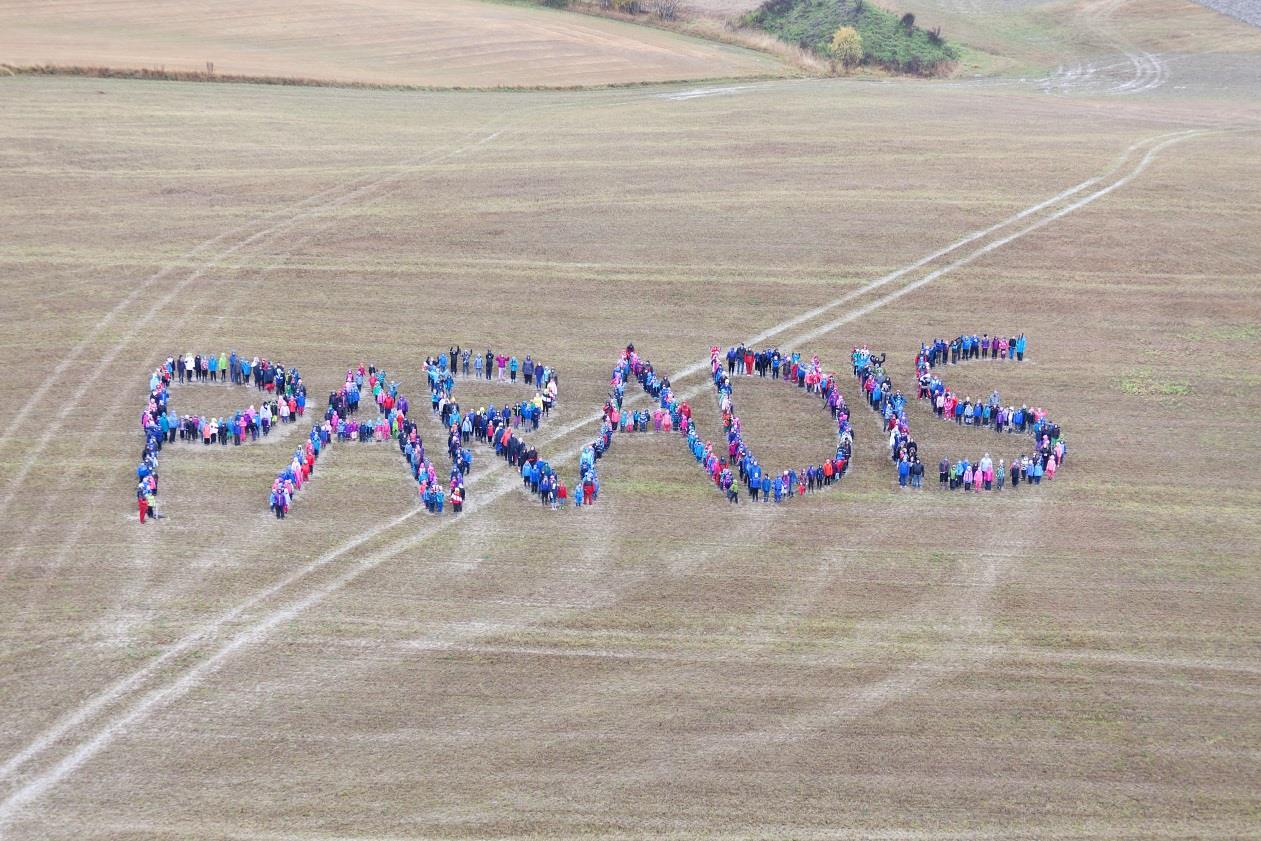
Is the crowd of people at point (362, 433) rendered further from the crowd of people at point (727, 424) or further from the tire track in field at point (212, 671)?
the crowd of people at point (727, 424)

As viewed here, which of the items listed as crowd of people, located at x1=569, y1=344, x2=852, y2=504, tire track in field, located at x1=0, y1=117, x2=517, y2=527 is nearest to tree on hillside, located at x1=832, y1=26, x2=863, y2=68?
tire track in field, located at x1=0, y1=117, x2=517, y2=527

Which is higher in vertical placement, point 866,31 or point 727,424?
point 866,31

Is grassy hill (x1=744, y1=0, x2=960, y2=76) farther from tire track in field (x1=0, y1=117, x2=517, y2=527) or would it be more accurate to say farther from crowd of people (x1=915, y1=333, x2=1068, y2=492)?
crowd of people (x1=915, y1=333, x2=1068, y2=492)

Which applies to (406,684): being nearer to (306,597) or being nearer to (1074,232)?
(306,597)

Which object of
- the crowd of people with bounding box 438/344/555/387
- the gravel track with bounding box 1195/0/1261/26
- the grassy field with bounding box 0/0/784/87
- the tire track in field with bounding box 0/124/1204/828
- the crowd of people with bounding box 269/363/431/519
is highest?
the gravel track with bounding box 1195/0/1261/26

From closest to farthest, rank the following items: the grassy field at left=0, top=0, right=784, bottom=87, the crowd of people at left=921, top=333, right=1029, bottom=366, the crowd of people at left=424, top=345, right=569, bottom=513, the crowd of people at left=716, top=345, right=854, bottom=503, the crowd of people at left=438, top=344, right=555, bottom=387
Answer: the crowd of people at left=424, top=345, right=569, bottom=513
the crowd of people at left=716, top=345, right=854, bottom=503
the crowd of people at left=438, top=344, right=555, bottom=387
the crowd of people at left=921, top=333, right=1029, bottom=366
the grassy field at left=0, top=0, right=784, bottom=87

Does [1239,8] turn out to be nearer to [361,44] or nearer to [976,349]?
[361,44]

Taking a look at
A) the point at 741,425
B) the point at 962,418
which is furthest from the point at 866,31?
the point at 741,425
